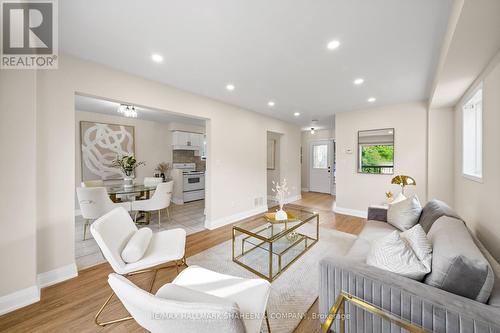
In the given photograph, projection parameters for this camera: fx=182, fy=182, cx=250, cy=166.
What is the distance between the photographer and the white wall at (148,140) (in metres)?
4.85

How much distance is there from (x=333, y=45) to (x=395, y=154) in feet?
10.3

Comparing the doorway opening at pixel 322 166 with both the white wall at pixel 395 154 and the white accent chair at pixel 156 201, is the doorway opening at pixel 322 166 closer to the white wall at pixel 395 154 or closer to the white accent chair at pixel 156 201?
the white wall at pixel 395 154

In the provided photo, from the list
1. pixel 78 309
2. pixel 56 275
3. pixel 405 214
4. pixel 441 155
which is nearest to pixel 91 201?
pixel 56 275

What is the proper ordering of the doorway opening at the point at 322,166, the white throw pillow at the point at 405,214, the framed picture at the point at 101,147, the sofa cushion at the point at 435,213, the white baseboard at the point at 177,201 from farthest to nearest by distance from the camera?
the doorway opening at the point at 322,166, the white baseboard at the point at 177,201, the framed picture at the point at 101,147, the white throw pillow at the point at 405,214, the sofa cushion at the point at 435,213

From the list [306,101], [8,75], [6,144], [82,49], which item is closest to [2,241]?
[6,144]

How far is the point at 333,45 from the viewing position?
6.23 ft

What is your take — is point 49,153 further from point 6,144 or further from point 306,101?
point 306,101

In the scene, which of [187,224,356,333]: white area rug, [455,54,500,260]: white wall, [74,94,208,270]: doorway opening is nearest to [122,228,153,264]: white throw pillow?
[187,224,356,333]: white area rug

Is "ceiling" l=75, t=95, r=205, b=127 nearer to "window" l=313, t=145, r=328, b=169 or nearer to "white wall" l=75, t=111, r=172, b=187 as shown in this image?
"white wall" l=75, t=111, r=172, b=187

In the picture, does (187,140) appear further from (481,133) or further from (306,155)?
(481,133)

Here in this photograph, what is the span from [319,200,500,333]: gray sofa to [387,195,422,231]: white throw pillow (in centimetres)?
95

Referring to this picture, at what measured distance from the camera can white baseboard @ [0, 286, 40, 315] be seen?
1.56 m

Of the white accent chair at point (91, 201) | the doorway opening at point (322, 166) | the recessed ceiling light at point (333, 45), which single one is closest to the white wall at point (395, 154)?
the doorway opening at point (322, 166)

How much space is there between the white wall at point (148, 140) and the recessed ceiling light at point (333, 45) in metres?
5.20
